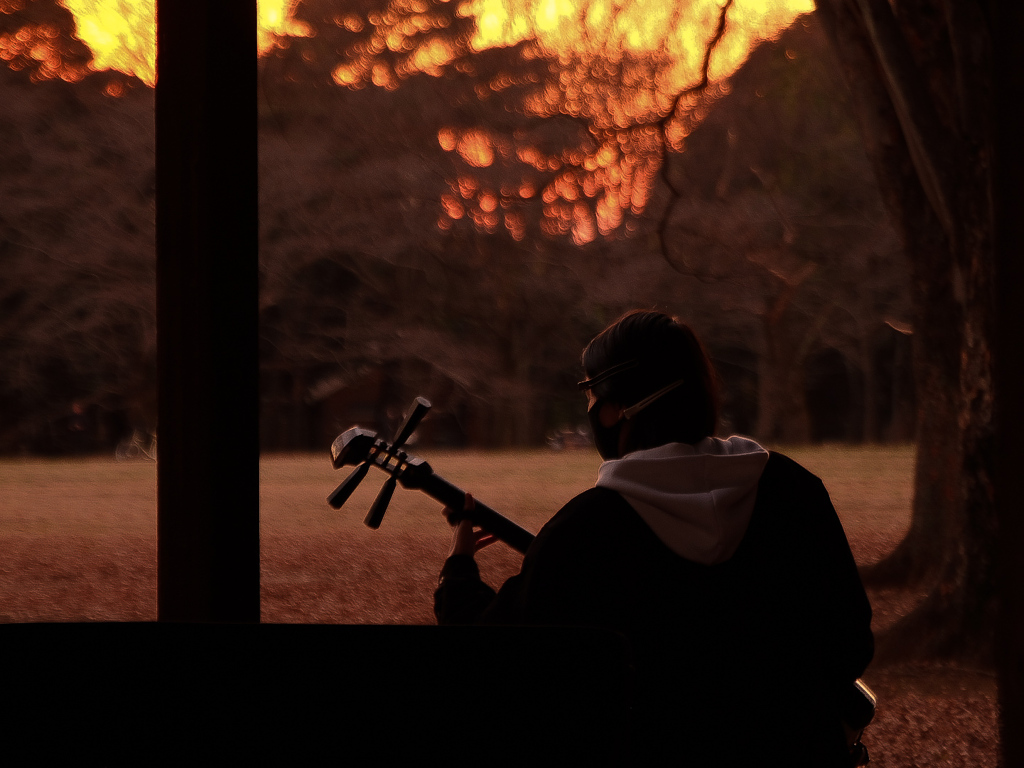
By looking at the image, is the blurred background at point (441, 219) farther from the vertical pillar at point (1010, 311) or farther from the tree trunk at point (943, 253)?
the vertical pillar at point (1010, 311)

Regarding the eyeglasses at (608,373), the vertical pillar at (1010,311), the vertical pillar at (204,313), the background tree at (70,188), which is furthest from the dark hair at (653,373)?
the background tree at (70,188)

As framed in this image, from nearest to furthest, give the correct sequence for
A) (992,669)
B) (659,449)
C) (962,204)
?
(659,449) → (962,204) → (992,669)

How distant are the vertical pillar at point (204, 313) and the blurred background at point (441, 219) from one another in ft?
16.0

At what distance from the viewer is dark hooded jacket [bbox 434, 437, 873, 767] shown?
A: 1034mm

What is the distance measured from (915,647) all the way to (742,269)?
21.1 feet

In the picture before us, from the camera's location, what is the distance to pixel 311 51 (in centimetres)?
905

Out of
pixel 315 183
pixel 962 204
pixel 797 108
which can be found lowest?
pixel 962 204

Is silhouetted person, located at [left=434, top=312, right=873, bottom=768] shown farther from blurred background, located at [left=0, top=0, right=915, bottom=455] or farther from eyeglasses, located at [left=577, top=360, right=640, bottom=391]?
blurred background, located at [left=0, top=0, right=915, bottom=455]

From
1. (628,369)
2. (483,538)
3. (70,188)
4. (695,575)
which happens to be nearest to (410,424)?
(483,538)

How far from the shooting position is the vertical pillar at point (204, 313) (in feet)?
4.49

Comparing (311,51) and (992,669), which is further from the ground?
(311,51)

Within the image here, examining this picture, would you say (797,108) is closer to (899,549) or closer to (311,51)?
(311,51)

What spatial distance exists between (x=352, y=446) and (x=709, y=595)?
473 millimetres

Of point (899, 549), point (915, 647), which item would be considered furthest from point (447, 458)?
point (915, 647)
